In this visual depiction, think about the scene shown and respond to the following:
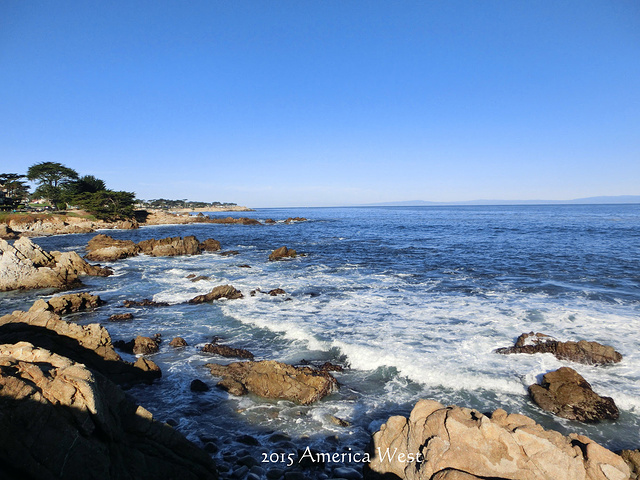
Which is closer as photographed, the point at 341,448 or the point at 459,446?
the point at 459,446

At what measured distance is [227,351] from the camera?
1190cm

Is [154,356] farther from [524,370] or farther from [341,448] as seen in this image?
[524,370]

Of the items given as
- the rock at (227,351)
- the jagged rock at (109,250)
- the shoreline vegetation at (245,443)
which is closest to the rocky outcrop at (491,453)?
the shoreline vegetation at (245,443)

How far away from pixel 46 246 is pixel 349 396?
159 feet

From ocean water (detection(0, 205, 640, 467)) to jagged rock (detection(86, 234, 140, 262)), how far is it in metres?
4.09

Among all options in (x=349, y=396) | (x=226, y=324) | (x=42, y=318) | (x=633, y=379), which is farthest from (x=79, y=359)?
(x=633, y=379)

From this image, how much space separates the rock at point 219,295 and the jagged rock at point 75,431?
43.1ft

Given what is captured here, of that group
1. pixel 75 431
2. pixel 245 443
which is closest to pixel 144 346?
pixel 245 443

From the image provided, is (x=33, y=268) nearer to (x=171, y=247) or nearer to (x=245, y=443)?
(x=171, y=247)

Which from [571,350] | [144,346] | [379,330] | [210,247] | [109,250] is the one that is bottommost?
[379,330]

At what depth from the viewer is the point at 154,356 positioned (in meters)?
11.8

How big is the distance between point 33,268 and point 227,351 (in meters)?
18.7

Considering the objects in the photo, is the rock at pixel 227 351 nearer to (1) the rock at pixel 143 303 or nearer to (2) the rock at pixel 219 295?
(2) the rock at pixel 219 295

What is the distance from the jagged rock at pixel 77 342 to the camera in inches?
384
